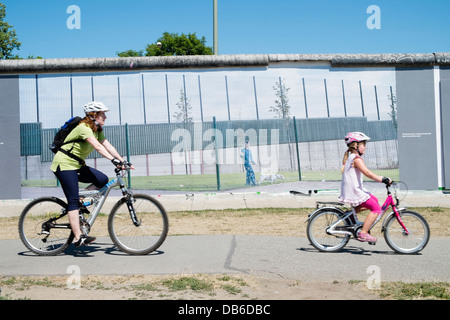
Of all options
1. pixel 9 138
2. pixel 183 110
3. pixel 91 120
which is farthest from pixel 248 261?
pixel 9 138

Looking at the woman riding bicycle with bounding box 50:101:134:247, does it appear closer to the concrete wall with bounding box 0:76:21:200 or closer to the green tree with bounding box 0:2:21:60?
the concrete wall with bounding box 0:76:21:200

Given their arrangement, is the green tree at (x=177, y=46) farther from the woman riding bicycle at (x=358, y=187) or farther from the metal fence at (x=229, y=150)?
the woman riding bicycle at (x=358, y=187)

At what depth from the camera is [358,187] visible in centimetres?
661

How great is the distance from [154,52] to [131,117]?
47315 millimetres

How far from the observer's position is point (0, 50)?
150 ft

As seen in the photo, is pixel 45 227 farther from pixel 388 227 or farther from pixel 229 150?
pixel 229 150

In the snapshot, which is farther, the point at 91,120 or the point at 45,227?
the point at 45,227

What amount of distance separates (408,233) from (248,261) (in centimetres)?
218

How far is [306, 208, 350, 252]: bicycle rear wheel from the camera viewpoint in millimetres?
6582

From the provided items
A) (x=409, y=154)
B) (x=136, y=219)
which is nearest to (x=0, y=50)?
(x=409, y=154)

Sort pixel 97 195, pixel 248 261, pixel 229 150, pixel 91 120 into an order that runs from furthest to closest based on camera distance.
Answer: pixel 229 150 < pixel 97 195 < pixel 91 120 < pixel 248 261

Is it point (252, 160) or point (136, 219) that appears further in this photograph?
point (252, 160)

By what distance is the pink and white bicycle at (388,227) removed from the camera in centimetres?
654
